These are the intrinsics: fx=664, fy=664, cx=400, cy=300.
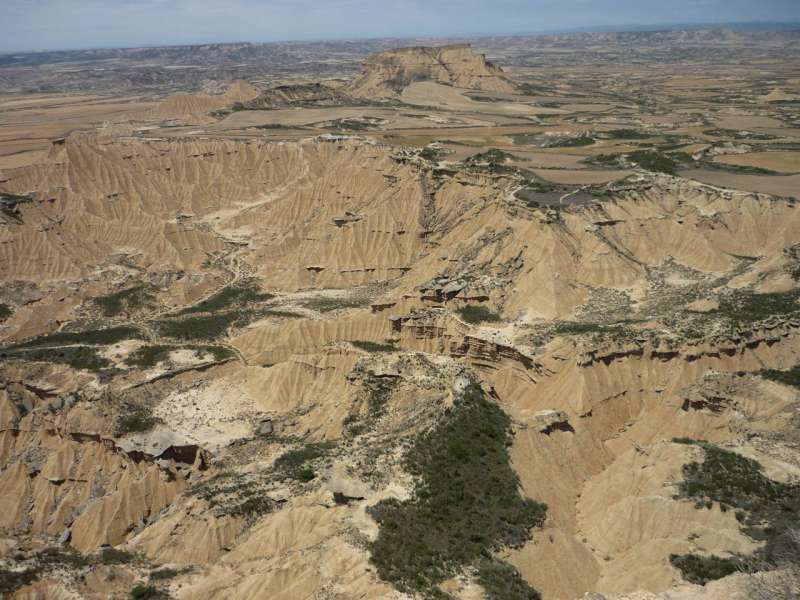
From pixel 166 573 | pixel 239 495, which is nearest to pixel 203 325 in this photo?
pixel 239 495

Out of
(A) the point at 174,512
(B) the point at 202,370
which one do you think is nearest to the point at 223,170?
(B) the point at 202,370

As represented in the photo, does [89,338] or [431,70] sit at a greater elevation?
[431,70]

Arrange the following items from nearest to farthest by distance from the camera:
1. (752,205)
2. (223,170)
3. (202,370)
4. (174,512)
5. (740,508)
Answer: (740,508) → (174,512) → (202,370) → (752,205) → (223,170)

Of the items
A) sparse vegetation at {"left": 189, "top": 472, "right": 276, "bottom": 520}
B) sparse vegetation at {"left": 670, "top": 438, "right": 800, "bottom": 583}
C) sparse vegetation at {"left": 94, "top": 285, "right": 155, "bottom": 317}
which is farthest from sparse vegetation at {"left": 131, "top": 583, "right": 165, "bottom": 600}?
sparse vegetation at {"left": 94, "top": 285, "right": 155, "bottom": 317}

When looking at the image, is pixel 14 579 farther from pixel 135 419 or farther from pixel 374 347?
pixel 374 347

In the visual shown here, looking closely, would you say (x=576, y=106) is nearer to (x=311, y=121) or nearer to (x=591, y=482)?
(x=311, y=121)

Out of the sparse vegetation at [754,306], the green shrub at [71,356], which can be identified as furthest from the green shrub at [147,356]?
the sparse vegetation at [754,306]
